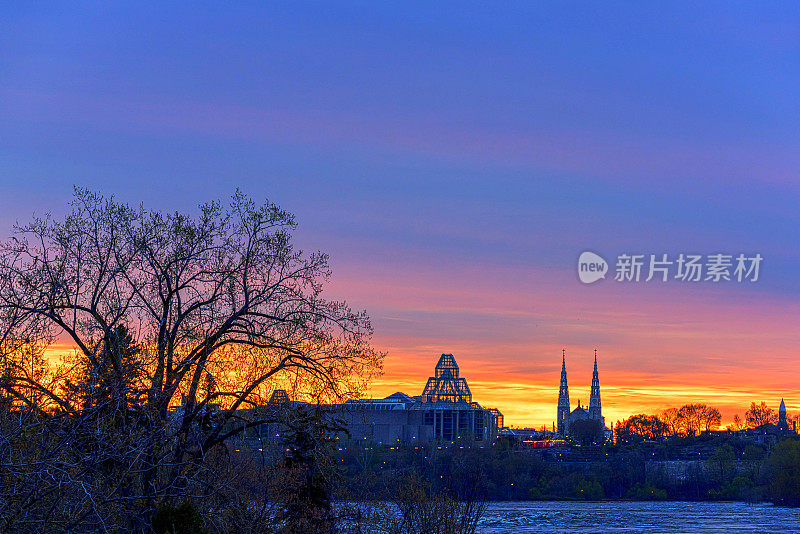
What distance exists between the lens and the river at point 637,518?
120 m

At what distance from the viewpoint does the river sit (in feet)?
392

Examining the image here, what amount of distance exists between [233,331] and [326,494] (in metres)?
15.4

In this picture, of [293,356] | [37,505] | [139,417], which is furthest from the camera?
[293,356]

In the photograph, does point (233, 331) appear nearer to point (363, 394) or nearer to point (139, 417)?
point (363, 394)

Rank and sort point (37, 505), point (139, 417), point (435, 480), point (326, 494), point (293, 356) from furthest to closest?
point (435, 480), point (326, 494), point (293, 356), point (139, 417), point (37, 505)

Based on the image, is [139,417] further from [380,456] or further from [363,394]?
[380,456]

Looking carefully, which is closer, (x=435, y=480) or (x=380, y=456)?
(x=435, y=480)

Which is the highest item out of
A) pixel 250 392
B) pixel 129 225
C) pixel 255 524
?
pixel 129 225

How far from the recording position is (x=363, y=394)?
95.7ft

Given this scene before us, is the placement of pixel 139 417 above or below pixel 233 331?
below

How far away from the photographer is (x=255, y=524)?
25859 mm

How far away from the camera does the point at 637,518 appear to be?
14038 centimetres

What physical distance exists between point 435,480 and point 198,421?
131536mm

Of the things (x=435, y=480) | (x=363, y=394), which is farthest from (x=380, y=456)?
(x=363, y=394)
